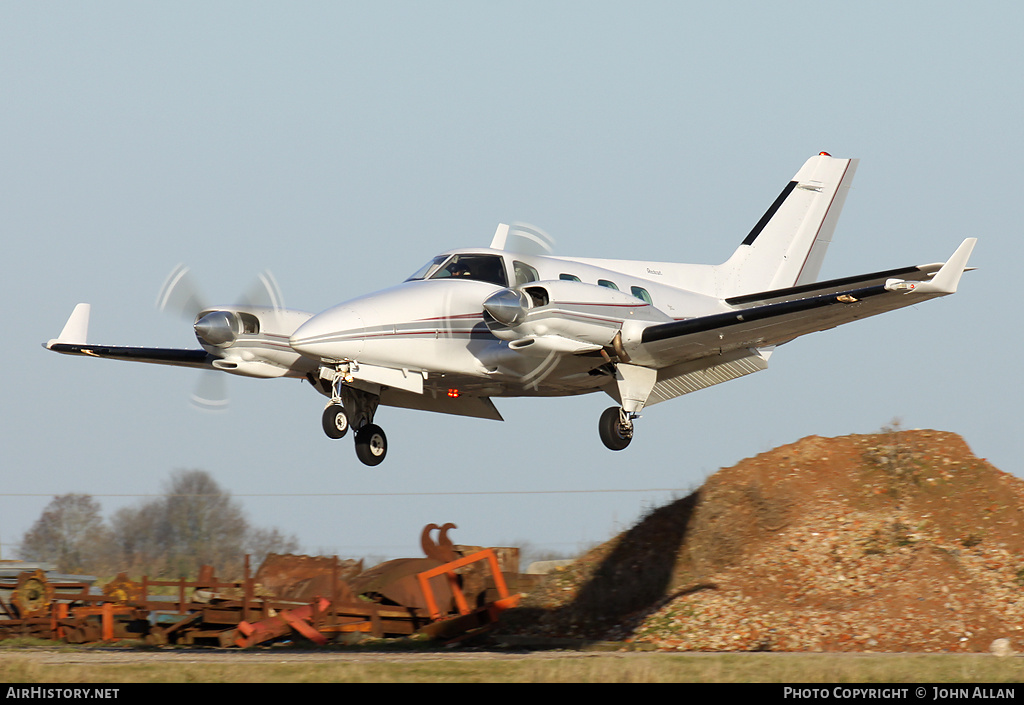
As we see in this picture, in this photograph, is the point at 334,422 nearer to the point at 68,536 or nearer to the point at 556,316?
the point at 556,316

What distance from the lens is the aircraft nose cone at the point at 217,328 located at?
54.5ft

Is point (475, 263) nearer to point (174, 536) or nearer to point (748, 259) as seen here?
point (748, 259)

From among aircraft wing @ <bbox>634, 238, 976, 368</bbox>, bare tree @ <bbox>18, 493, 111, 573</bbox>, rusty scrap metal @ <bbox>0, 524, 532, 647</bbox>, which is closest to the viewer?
aircraft wing @ <bbox>634, 238, 976, 368</bbox>

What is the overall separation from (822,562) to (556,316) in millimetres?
9199

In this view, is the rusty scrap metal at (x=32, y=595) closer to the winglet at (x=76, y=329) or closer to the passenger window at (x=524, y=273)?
the winglet at (x=76, y=329)

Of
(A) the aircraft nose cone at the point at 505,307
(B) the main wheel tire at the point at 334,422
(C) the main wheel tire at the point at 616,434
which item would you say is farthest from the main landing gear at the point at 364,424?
(C) the main wheel tire at the point at 616,434

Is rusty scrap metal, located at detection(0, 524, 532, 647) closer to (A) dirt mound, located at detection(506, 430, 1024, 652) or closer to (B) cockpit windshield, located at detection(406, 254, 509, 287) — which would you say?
(A) dirt mound, located at detection(506, 430, 1024, 652)

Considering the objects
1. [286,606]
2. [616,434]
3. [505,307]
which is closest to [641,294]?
[616,434]

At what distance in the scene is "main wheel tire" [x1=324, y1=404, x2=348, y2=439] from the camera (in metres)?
16.4

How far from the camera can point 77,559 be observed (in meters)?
31.6

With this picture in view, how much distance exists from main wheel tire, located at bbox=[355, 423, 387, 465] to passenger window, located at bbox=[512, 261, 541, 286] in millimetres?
3185

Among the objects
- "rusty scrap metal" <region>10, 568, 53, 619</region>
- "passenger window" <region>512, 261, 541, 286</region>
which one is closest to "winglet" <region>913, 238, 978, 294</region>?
"passenger window" <region>512, 261, 541, 286</region>
